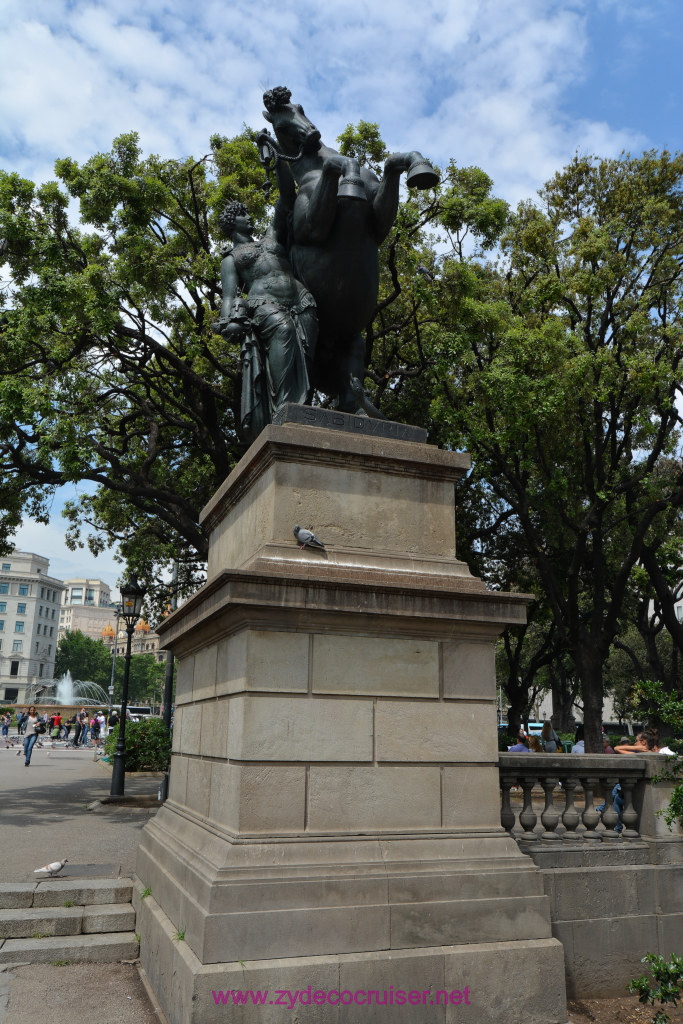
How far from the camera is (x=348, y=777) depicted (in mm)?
5277

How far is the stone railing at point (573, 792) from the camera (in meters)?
6.30

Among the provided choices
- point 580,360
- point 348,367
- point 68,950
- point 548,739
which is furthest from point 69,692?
point 348,367

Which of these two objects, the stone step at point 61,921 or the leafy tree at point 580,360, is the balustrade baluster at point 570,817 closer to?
the stone step at point 61,921

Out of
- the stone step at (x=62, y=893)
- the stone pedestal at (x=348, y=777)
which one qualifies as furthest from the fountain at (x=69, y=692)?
the stone pedestal at (x=348, y=777)

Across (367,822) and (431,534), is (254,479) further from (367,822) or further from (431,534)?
(367,822)

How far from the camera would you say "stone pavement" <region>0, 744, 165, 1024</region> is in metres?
5.26

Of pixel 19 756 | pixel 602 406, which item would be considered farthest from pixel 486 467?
pixel 19 756

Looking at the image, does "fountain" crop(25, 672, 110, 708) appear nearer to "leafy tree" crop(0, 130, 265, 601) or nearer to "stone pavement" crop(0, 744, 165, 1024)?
"stone pavement" crop(0, 744, 165, 1024)

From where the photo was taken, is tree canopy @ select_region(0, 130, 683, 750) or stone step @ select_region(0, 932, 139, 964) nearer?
stone step @ select_region(0, 932, 139, 964)

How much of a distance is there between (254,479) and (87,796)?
14282mm

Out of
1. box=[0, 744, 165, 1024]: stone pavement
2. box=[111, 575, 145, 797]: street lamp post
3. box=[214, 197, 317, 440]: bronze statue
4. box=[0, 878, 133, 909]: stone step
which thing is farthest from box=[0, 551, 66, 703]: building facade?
box=[214, 197, 317, 440]: bronze statue

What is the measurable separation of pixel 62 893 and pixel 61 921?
491 millimetres

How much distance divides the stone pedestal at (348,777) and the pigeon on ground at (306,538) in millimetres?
69

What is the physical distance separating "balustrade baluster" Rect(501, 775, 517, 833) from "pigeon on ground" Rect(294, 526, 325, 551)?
2505 millimetres
